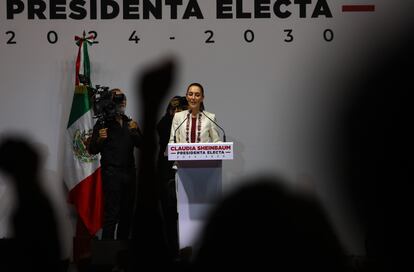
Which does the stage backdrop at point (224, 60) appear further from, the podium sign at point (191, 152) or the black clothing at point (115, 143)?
the podium sign at point (191, 152)

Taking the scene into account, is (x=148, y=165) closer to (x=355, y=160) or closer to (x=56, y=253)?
(x=56, y=253)

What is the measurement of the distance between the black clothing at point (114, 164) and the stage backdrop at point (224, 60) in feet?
2.46

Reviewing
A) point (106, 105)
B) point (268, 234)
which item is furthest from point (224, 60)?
point (268, 234)

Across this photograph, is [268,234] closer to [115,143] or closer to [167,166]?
[167,166]

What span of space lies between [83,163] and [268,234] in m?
1.90

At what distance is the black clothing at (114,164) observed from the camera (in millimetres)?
5859

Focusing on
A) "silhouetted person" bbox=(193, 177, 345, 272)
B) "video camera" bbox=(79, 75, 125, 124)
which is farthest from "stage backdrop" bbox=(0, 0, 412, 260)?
"video camera" bbox=(79, 75, 125, 124)

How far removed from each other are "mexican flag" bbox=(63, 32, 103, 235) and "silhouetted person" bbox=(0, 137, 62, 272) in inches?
16.1

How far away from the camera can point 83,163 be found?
6352 mm

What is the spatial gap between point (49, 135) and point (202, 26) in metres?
1.78

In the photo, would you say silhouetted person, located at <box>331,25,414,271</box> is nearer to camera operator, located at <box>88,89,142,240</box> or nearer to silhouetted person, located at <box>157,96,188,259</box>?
silhouetted person, located at <box>157,96,188,259</box>

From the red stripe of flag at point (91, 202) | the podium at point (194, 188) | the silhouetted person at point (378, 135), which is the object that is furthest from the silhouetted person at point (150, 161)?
the silhouetted person at point (378, 135)

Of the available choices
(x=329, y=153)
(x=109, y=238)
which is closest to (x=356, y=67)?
(x=329, y=153)

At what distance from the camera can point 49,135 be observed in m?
6.71
